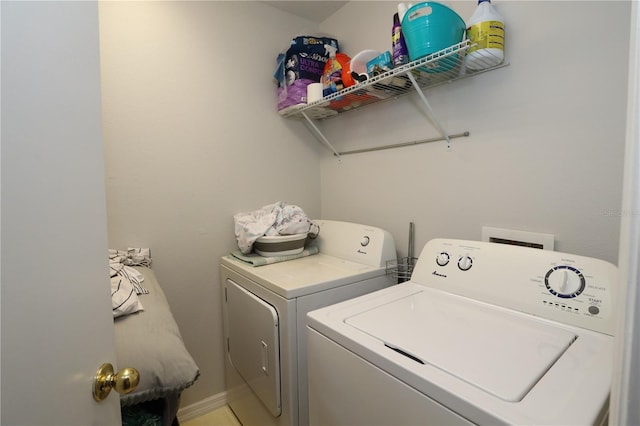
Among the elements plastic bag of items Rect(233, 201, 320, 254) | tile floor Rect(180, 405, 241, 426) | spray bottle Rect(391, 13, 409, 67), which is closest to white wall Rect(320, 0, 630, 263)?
spray bottle Rect(391, 13, 409, 67)

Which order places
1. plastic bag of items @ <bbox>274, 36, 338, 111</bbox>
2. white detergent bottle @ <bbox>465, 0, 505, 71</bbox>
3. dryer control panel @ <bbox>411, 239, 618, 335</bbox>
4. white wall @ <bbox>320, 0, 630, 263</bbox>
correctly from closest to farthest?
dryer control panel @ <bbox>411, 239, 618, 335</bbox> → white wall @ <bbox>320, 0, 630, 263</bbox> → white detergent bottle @ <bbox>465, 0, 505, 71</bbox> → plastic bag of items @ <bbox>274, 36, 338, 111</bbox>

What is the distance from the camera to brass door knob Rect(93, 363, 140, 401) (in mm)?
594

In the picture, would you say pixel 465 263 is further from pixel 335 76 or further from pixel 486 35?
pixel 335 76

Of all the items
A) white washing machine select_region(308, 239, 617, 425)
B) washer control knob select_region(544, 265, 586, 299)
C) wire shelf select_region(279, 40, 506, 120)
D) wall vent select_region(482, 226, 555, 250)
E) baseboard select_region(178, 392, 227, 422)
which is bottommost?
baseboard select_region(178, 392, 227, 422)

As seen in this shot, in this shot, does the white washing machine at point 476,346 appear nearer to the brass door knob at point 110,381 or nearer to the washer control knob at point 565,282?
the washer control knob at point 565,282

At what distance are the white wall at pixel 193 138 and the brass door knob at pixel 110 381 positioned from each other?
4.38 ft

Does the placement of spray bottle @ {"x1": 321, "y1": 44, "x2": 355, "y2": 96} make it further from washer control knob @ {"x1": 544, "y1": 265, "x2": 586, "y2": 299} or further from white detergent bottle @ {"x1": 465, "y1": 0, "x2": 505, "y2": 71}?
washer control knob @ {"x1": 544, "y1": 265, "x2": 586, "y2": 299}

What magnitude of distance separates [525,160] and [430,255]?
578mm

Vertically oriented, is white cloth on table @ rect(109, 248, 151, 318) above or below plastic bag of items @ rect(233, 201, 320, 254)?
below

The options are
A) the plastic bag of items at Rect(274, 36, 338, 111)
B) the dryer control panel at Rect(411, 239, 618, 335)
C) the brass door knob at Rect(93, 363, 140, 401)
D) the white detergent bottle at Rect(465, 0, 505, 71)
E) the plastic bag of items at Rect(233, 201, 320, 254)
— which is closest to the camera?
the brass door knob at Rect(93, 363, 140, 401)

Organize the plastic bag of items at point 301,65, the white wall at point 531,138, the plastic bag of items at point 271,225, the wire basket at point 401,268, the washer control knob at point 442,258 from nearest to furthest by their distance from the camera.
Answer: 1. the white wall at point 531,138
2. the washer control knob at point 442,258
3. the wire basket at point 401,268
4. the plastic bag of items at point 271,225
5. the plastic bag of items at point 301,65

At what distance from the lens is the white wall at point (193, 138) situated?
5.68 ft

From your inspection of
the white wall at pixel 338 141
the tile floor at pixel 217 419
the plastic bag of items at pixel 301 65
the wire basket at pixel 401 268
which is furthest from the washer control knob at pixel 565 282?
the tile floor at pixel 217 419

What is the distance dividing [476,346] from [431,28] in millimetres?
1217
